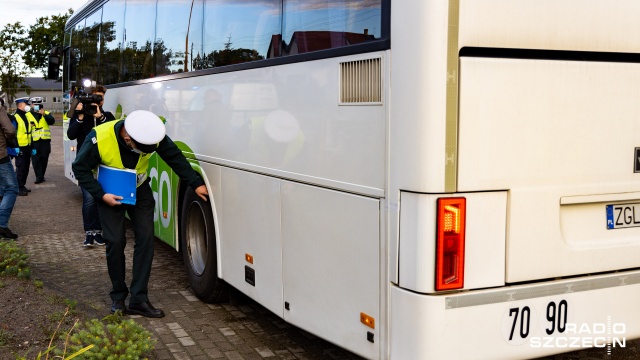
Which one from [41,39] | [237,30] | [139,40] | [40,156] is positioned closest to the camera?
[237,30]

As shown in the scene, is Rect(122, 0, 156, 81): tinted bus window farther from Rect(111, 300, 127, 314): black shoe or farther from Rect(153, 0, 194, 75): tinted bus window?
Rect(111, 300, 127, 314): black shoe

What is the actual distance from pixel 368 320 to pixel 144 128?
2863 millimetres

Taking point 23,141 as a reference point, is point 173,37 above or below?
above

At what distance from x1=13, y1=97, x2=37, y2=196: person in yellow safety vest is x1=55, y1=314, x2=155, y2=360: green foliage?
1097cm

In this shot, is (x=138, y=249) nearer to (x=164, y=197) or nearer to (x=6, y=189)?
(x=164, y=197)

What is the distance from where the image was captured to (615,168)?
165 inches

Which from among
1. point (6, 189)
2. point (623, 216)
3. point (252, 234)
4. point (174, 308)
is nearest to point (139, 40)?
point (6, 189)

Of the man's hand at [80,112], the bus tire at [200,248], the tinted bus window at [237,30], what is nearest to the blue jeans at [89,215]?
the man's hand at [80,112]

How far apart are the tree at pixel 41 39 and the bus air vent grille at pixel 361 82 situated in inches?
3160

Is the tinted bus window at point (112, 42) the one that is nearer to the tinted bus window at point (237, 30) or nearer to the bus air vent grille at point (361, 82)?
the tinted bus window at point (237, 30)

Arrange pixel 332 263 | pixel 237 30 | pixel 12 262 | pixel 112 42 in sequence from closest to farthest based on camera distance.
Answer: pixel 332 263
pixel 237 30
pixel 12 262
pixel 112 42

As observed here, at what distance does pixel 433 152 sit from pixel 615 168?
3.98 ft

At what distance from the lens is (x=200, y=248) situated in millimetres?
7203

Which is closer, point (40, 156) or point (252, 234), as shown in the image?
point (252, 234)
